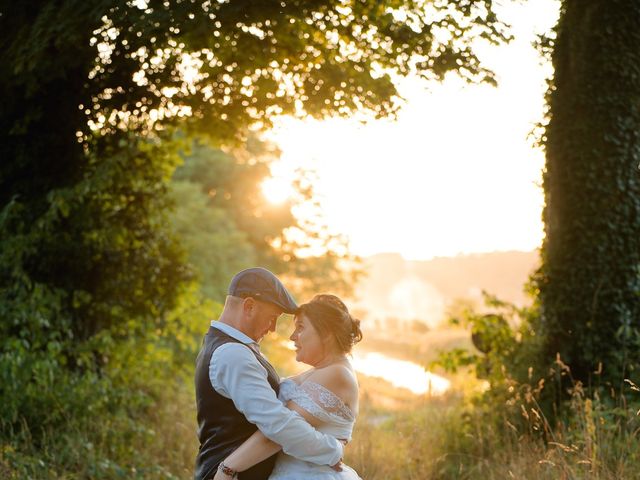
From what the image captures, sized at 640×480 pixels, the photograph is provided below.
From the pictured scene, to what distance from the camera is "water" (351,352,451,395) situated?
1152 inches

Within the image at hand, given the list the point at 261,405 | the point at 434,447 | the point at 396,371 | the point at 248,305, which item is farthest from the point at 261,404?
the point at 396,371

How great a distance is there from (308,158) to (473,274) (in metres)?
86.4

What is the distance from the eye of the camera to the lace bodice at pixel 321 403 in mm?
4242

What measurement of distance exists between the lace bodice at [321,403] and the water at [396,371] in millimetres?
21732

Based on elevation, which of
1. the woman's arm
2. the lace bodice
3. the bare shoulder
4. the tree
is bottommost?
the woman's arm

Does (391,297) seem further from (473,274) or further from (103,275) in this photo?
(103,275)

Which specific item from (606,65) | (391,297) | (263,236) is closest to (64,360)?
(606,65)

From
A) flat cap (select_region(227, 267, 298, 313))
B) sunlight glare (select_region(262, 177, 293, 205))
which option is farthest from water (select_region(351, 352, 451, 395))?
flat cap (select_region(227, 267, 298, 313))

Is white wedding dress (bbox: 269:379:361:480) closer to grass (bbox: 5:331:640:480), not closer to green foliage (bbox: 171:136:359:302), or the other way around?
grass (bbox: 5:331:640:480)

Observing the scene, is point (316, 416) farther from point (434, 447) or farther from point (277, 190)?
point (277, 190)

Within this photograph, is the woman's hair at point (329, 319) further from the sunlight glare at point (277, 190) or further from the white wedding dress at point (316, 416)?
the sunlight glare at point (277, 190)

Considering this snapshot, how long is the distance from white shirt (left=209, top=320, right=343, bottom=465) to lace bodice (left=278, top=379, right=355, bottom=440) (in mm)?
83

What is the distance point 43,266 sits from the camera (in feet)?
33.7

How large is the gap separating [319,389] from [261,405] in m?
0.37
